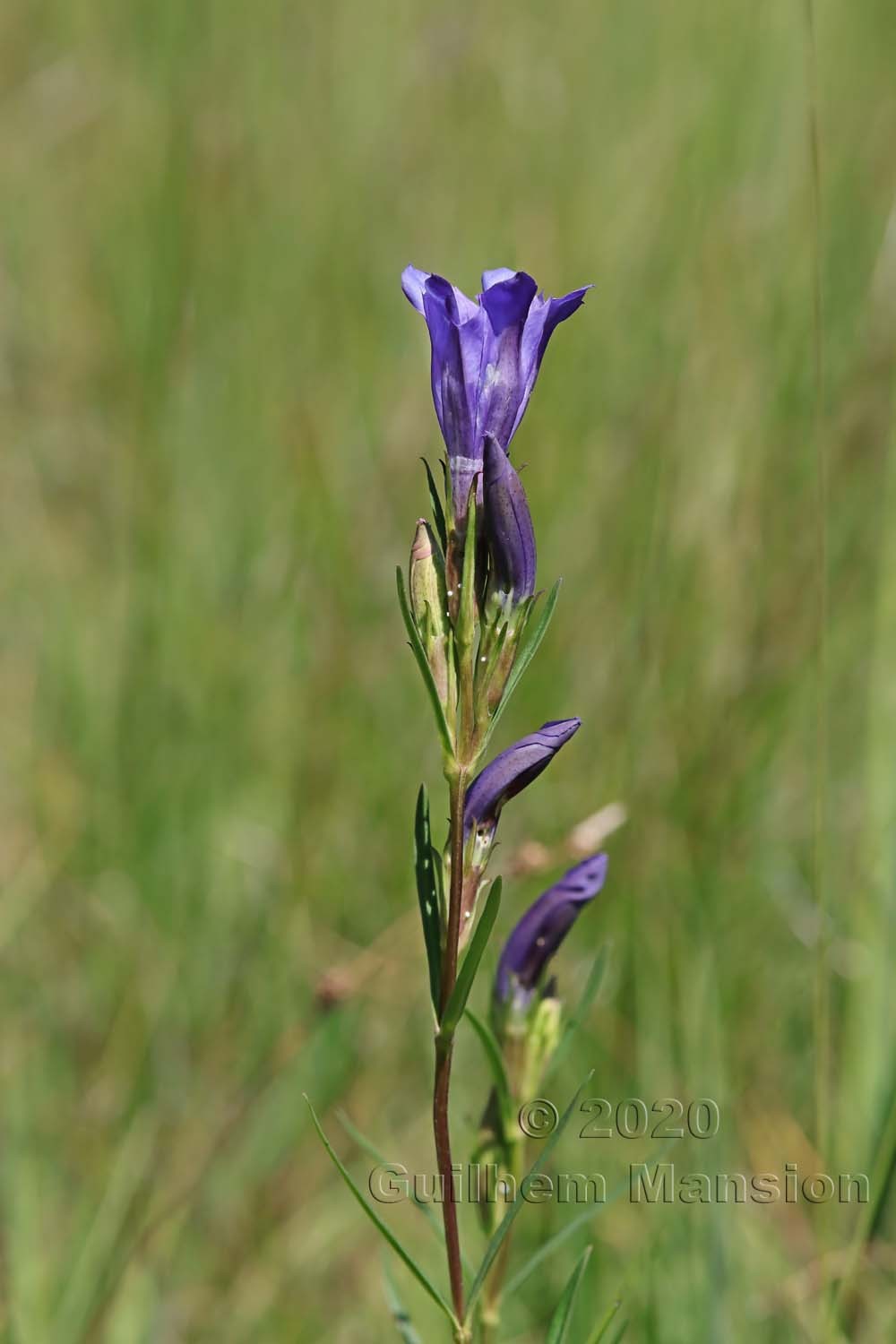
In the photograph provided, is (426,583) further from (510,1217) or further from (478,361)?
(510,1217)

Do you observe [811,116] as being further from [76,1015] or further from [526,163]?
[526,163]

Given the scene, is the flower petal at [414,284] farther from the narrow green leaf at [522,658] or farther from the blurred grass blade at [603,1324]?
the blurred grass blade at [603,1324]

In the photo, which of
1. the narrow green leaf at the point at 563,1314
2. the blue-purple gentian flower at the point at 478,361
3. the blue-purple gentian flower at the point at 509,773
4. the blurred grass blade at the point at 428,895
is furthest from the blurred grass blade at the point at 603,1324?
the blue-purple gentian flower at the point at 478,361

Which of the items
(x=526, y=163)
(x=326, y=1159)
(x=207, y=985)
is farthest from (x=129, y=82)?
(x=326, y=1159)

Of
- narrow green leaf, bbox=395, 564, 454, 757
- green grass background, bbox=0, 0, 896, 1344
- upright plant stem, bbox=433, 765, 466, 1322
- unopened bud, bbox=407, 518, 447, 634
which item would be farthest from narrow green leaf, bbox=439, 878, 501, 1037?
green grass background, bbox=0, 0, 896, 1344
